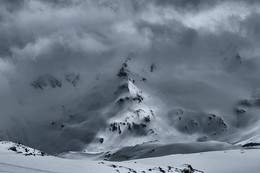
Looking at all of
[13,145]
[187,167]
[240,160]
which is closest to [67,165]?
[13,145]

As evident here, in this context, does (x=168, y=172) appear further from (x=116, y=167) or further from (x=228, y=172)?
(x=228, y=172)

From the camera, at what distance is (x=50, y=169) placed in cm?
3659

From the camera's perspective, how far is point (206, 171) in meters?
66.3

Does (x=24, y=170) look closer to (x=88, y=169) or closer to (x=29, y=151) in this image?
(x=88, y=169)

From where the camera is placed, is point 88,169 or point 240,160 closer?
point 88,169

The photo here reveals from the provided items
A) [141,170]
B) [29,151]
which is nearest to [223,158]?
[141,170]

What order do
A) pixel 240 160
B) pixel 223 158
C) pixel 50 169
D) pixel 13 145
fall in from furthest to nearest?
pixel 223 158 < pixel 240 160 < pixel 13 145 < pixel 50 169

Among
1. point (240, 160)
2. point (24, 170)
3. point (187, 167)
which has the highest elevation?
point (240, 160)

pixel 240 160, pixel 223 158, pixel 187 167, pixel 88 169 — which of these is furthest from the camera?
pixel 223 158

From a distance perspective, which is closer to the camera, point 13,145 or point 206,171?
point 13,145

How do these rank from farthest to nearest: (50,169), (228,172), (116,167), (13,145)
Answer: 1. (228,172)
2. (13,145)
3. (116,167)
4. (50,169)

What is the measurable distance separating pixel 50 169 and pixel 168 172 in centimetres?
1397

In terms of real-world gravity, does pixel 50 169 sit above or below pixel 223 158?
below

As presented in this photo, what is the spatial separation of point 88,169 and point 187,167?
1429 cm
